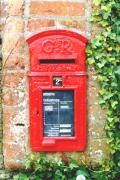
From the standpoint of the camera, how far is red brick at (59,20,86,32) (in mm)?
3176

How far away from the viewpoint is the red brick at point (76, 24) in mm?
3176

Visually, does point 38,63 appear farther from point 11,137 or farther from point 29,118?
point 11,137

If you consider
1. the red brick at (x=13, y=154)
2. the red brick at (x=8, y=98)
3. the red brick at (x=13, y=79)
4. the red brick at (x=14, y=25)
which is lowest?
the red brick at (x=13, y=154)

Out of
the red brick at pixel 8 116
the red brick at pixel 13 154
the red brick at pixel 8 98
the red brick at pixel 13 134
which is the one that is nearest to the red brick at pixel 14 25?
the red brick at pixel 8 98

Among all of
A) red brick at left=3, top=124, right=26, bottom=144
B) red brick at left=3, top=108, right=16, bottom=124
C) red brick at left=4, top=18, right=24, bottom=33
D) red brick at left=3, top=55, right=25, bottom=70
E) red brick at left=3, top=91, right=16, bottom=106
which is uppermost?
red brick at left=4, top=18, right=24, bottom=33

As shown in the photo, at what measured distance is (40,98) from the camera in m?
3.15

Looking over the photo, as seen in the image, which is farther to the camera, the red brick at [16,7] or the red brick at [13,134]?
the red brick at [13,134]

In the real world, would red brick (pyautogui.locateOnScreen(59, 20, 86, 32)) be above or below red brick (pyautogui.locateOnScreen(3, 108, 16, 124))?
above

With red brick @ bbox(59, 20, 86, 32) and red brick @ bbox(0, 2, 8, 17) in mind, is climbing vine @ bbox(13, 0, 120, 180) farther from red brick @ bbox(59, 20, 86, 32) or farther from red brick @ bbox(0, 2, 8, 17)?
red brick @ bbox(0, 2, 8, 17)

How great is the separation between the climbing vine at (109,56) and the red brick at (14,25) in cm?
57

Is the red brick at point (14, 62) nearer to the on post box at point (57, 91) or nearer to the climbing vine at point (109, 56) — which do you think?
the on post box at point (57, 91)

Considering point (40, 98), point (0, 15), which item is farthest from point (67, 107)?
point (0, 15)

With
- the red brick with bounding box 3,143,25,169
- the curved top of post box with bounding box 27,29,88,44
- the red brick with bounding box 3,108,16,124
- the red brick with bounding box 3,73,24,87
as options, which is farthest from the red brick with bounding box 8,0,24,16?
the red brick with bounding box 3,143,25,169

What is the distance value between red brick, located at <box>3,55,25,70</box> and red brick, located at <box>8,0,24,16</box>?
13.3 inches
